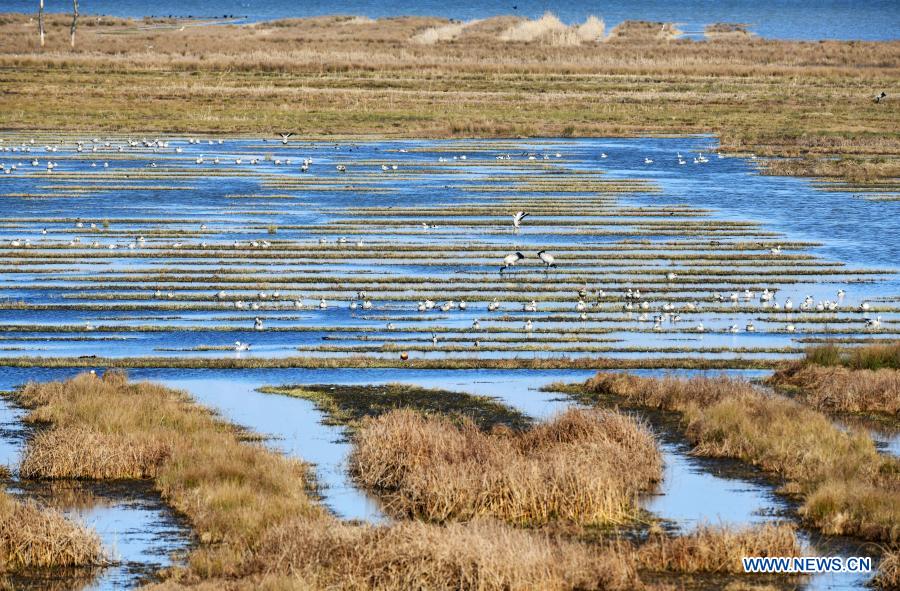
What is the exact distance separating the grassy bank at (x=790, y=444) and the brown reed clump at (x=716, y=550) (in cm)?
169

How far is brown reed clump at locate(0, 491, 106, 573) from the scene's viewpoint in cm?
1692

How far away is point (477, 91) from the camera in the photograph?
8994 centimetres

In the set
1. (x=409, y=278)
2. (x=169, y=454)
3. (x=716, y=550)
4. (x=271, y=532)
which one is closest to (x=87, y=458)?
(x=169, y=454)

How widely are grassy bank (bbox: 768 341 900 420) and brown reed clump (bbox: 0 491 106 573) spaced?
13.6m

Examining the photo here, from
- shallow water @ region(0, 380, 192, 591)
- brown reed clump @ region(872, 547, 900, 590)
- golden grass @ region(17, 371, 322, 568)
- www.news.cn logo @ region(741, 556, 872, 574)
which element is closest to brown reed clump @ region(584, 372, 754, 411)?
golden grass @ region(17, 371, 322, 568)

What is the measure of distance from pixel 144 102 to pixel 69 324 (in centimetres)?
5291

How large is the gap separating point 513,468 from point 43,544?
599cm

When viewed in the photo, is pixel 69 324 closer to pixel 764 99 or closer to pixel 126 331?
pixel 126 331

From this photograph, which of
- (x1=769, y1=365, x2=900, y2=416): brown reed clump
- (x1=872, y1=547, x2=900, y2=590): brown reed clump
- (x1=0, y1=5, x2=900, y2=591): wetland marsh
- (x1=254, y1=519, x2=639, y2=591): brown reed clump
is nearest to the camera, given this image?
(x1=254, y1=519, x2=639, y2=591): brown reed clump

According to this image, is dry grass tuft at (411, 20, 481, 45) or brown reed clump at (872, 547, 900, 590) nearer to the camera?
brown reed clump at (872, 547, 900, 590)

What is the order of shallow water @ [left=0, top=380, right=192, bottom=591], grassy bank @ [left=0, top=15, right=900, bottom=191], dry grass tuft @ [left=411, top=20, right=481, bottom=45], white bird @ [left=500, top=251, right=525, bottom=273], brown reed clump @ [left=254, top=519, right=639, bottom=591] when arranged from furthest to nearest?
1. dry grass tuft @ [left=411, top=20, right=481, bottom=45]
2. grassy bank @ [left=0, top=15, right=900, bottom=191]
3. white bird @ [left=500, top=251, right=525, bottom=273]
4. shallow water @ [left=0, top=380, right=192, bottom=591]
5. brown reed clump @ [left=254, top=519, right=639, bottom=591]

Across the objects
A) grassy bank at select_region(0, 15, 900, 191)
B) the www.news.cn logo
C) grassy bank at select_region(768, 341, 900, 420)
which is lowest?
the www.news.cn logo

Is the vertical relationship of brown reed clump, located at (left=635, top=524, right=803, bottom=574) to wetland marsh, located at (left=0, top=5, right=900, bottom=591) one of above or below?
below

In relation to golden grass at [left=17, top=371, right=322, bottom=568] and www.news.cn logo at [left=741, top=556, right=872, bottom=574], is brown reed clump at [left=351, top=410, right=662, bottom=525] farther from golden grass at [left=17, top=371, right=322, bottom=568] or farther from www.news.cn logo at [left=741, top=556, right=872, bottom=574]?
www.news.cn logo at [left=741, top=556, right=872, bottom=574]
